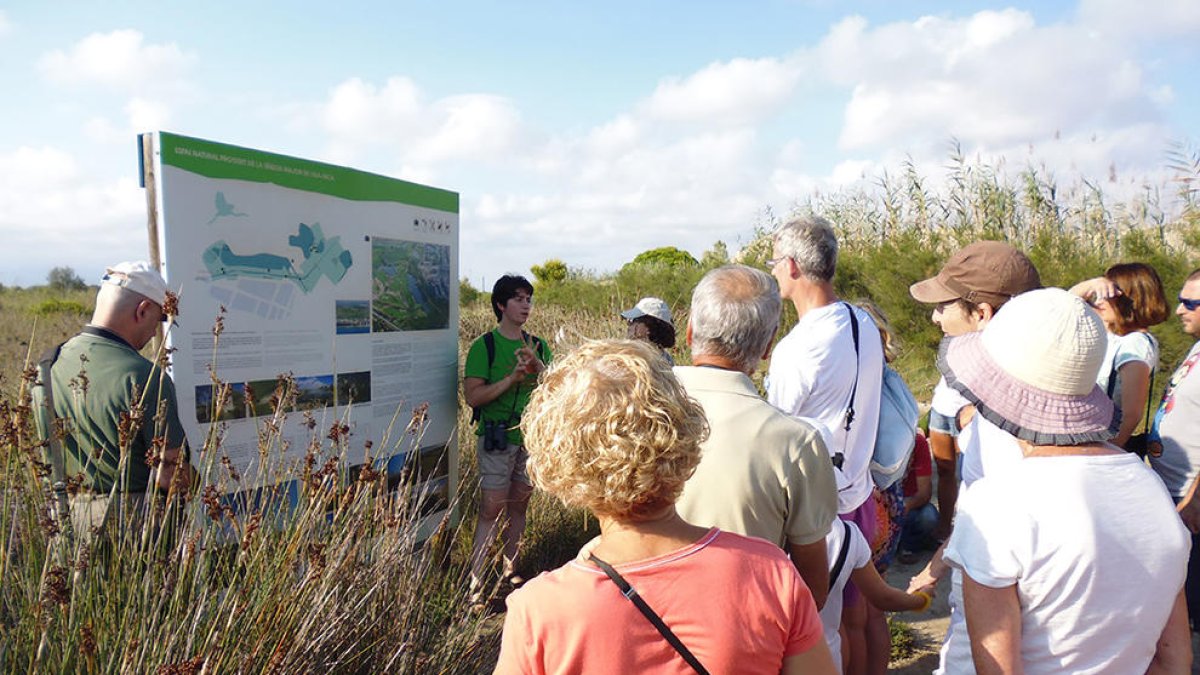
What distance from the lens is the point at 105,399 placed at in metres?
2.65

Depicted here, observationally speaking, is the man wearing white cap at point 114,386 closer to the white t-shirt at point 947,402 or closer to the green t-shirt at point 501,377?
the green t-shirt at point 501,377

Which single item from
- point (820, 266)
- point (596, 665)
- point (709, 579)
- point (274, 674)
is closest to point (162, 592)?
point (274, 674)

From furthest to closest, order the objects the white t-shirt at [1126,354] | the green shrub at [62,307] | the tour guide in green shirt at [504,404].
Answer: the green shrub at [62,307], the tour guide in green shirt at [504,404], the white t-shirt at [1126,354]

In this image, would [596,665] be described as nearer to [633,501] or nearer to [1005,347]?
[633,501]

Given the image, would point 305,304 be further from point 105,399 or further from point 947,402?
point 947,402

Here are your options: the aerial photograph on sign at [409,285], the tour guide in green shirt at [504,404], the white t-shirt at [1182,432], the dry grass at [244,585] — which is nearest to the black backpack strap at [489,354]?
the tour guide in green shirt at [504,404]

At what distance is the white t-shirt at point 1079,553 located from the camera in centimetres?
156

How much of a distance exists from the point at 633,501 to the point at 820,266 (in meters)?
1.97

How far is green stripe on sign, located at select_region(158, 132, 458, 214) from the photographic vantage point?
3.20m

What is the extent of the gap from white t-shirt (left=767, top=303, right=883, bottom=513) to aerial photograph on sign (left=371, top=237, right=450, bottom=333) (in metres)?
2.29

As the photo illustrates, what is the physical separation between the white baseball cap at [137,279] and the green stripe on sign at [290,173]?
525mm

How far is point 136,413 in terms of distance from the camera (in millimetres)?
1941

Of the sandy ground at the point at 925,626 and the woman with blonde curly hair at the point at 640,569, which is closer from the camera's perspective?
the woman with blonde curly hair at the point at 640,569

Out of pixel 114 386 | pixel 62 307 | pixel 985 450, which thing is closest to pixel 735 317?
pixel 985 450
